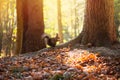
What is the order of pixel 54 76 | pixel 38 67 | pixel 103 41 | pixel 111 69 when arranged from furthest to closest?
pixel 103 41 → pixel 38 67 → pixel 111 69 → pixel 54 76

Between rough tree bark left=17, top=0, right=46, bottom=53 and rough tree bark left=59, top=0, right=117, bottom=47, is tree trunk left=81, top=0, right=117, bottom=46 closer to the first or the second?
rough tree bark left=59, top=0, right=117, bottom=47

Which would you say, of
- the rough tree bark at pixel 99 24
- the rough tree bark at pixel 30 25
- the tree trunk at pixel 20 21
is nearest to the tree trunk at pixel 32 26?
the rough tree bark at pixel 30 25

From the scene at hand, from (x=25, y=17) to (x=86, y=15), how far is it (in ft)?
10.7

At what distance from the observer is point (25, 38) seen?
12.8 m

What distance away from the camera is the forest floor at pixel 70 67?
21.1 ft

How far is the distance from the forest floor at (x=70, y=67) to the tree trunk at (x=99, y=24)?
0.99 metres

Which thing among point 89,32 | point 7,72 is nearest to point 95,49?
point 89,32

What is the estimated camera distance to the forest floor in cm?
644

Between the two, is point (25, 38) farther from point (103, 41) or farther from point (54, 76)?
point (54, 76)

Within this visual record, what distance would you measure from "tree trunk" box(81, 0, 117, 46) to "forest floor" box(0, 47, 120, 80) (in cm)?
99

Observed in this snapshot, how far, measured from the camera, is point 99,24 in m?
10.4

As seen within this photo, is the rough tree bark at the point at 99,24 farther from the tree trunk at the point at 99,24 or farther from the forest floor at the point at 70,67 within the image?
the forest floor at the point at 70,67

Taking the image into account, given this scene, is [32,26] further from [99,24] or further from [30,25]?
[99,24]

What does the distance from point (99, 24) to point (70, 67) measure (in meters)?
3.48
